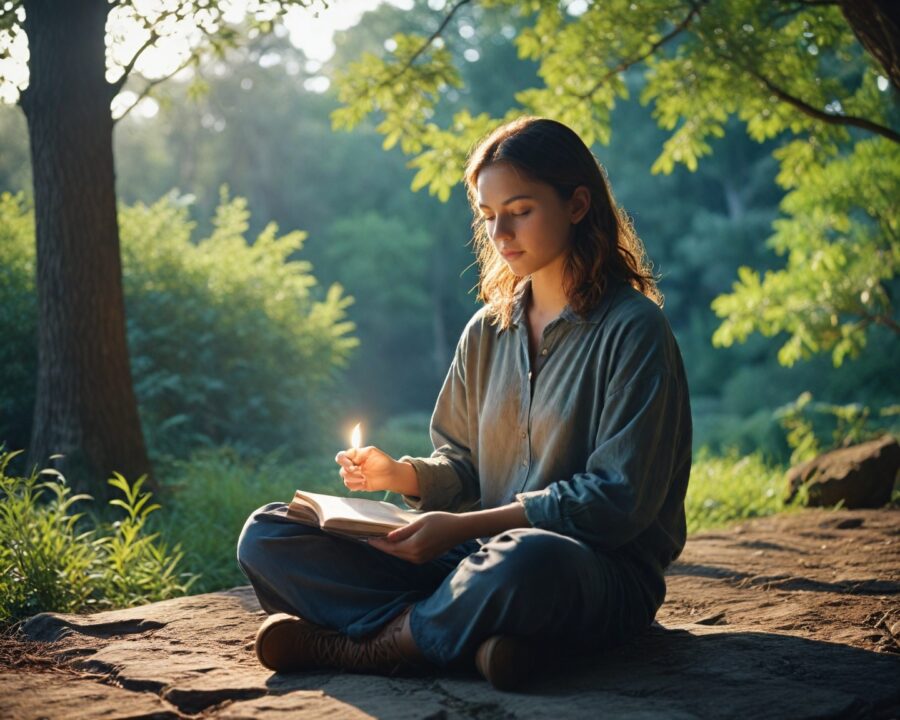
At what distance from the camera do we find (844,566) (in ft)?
13.7

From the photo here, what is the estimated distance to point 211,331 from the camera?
8875 millimetres

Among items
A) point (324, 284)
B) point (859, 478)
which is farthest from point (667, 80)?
point (324, 284)

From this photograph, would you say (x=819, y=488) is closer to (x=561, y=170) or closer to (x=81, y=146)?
(x=561, y=170)

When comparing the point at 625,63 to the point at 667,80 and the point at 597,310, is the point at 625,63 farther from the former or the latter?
the point at 597,310

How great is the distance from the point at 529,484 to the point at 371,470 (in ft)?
1.56

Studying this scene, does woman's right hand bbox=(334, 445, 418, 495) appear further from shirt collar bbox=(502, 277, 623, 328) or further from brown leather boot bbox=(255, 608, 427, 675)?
shirt collar bbox=(502, 277, 623, 328)

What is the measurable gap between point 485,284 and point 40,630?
1.93m

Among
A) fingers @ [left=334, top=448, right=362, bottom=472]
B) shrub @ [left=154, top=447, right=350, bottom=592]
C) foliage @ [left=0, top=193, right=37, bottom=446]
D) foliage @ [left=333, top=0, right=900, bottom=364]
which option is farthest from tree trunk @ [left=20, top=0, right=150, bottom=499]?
fingers @ [left=334, top=448, right=362, bottom=472]

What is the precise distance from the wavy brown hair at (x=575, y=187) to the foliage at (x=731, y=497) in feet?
10.9

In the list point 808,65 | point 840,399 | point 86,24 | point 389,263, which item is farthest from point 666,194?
point 86,24

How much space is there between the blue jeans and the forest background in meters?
1.98

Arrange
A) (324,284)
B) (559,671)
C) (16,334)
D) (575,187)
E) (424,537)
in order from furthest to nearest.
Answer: (324,284), (16,334), (575,187), (559,671), (424,537)

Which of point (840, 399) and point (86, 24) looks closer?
point (86, 24)

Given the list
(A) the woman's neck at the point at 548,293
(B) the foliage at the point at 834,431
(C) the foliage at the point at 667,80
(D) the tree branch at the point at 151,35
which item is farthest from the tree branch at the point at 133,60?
(B) the foliage at the point at 834,431
